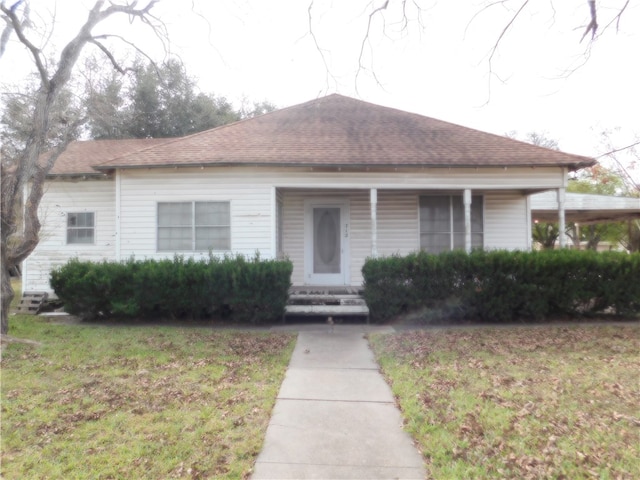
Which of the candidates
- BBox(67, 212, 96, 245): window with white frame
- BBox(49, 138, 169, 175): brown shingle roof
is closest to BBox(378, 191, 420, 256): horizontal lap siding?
BBox(49, 138, 169, 175): brown shingle roof

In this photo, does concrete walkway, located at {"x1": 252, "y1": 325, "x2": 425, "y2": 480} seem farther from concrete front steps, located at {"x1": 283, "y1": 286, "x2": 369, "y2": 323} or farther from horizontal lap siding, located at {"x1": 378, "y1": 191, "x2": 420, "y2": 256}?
horizontal lap siding, located at {"x1": 378, "y1": 191, "x2": 420, "y2": 256}

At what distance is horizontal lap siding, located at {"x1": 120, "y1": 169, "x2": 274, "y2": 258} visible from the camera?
10609 millimetres

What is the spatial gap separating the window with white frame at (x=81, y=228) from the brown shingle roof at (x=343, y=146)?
1.41 m

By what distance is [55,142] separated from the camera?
54.2 ft

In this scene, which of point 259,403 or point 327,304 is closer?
point 259,403

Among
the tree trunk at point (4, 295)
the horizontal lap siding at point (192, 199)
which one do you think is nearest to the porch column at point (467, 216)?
the horizontal lap siding at point (192, 199)

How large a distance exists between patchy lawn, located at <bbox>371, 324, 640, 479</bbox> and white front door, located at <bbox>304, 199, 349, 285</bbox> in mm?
3931

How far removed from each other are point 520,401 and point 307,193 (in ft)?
26.7

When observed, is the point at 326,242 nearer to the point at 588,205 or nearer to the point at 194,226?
the point at 194,226

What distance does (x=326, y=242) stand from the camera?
40.1 feet

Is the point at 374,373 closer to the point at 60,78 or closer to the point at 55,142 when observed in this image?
the point at 60,78

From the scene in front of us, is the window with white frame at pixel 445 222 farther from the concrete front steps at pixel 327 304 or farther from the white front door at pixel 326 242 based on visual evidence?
the concrete front steps at pixel 327 304

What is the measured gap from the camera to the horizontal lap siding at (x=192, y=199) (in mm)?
10609

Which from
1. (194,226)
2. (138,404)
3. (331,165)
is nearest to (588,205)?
(331,165)
